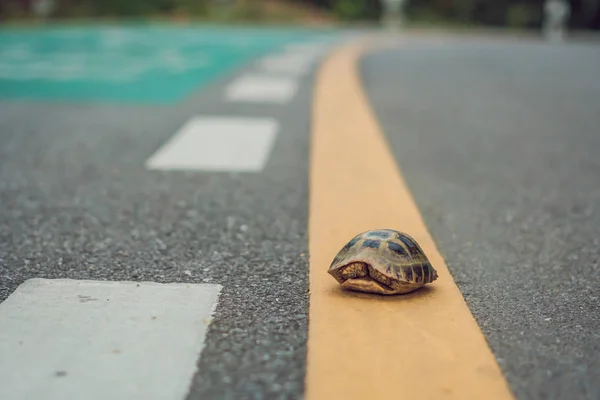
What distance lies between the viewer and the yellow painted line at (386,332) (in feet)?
4.71

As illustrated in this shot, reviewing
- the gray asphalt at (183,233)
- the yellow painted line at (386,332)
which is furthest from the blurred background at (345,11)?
the yellow painted line at (386,332)

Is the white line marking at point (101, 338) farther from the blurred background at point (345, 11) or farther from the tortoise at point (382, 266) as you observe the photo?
the blurred background at point (345, 11)

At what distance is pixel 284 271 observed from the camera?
2.09 m

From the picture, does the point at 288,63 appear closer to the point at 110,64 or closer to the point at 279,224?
the point at 110,64

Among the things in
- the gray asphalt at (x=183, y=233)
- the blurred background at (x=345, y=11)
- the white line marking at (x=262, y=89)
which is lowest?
the blurred background at (x=345, y=11)

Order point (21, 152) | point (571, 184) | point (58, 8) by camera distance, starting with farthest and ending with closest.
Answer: point (58, 8)
point (21, 152)
point (571, 184)

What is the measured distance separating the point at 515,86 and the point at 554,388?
6.93 meters

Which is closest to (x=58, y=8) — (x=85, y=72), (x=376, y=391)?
(x=85, y=72)

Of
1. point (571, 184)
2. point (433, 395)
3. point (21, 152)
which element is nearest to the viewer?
point (433, 395)

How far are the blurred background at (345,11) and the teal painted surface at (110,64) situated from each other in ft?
36.4

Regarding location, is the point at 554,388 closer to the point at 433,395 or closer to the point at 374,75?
the point at 433,395

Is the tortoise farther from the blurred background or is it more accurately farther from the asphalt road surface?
the blurred background

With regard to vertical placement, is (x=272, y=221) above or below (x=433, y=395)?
below

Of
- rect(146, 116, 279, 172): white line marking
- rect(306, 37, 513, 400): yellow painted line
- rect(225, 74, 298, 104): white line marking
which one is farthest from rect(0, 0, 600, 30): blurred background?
rect(306, 37, 513, 400): yellow painted line
